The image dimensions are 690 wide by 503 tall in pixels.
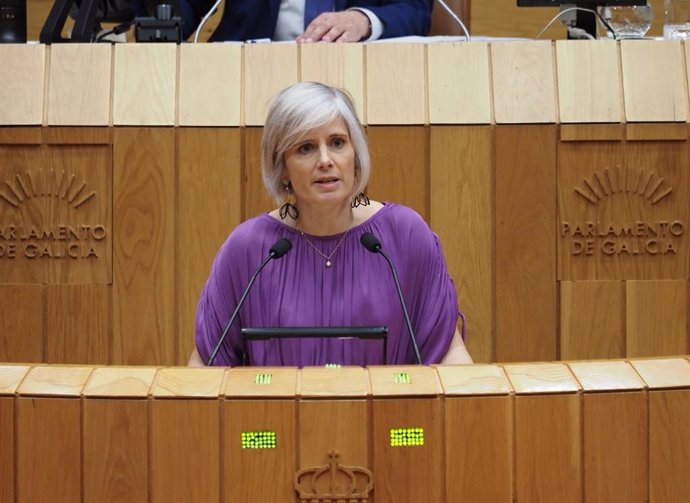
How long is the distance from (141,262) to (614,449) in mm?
1556

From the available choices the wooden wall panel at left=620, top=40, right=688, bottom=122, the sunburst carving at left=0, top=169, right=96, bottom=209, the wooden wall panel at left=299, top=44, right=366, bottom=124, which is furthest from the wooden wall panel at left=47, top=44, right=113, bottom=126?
the wooden wall panel at left=620, top=40, right=688, bottom=122

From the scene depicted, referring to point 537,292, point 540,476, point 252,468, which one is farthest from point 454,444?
point 537,292

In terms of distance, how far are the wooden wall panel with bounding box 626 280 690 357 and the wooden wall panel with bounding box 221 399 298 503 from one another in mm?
1524

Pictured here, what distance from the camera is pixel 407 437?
155 cm

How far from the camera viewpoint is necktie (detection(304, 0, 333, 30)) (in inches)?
128

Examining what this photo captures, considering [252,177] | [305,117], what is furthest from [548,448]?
[252,177]

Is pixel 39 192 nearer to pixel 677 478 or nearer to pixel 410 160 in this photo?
pixel 410 160

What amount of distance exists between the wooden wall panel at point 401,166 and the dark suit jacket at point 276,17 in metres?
0.46

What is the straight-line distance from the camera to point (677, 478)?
157cm

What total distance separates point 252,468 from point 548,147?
1.56m

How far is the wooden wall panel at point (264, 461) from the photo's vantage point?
154cm

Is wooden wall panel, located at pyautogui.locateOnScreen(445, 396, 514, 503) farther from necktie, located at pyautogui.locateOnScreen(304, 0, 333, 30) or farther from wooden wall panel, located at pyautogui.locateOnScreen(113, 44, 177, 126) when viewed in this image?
necktie, located at pyautogui.locateOnScreen(304, 0, 333, 30)

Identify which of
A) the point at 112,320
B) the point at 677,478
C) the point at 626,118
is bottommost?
the point at 677,478

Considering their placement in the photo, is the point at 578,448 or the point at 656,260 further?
the point at 656,260
